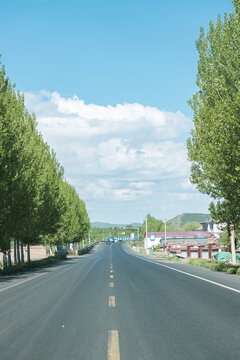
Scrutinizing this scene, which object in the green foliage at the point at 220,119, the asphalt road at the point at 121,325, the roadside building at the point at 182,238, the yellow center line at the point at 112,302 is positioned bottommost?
the roadside building at the point at 182,238

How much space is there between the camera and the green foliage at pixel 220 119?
18547 millimetres

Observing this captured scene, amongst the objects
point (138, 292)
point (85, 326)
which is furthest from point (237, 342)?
point (138, 292)

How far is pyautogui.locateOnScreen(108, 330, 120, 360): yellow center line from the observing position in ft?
18.2

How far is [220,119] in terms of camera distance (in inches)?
766

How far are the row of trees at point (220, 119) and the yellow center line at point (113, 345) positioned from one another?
1164 centimetres

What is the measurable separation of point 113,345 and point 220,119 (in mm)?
15080

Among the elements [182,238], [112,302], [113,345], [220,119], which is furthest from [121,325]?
[182,238]

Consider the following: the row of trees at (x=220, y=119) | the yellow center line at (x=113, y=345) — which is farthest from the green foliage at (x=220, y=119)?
the yellow center line at (x=113, y=345)

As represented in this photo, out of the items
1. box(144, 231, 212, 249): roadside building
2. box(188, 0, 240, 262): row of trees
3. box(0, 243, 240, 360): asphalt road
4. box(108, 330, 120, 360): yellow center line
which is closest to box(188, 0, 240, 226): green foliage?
box(188, 0, 240, 262): row of trees

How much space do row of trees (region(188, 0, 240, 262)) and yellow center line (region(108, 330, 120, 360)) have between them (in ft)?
38.2

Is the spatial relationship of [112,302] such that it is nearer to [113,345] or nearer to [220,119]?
[113,345]

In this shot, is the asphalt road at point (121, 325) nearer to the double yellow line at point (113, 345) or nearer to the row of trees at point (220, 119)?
the double yellow line at point (113, 345)

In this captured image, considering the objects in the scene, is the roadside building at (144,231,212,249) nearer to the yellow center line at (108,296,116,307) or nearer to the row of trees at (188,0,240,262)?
the row of trees at (188,0,240,262)

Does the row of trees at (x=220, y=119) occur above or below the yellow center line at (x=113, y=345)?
above
